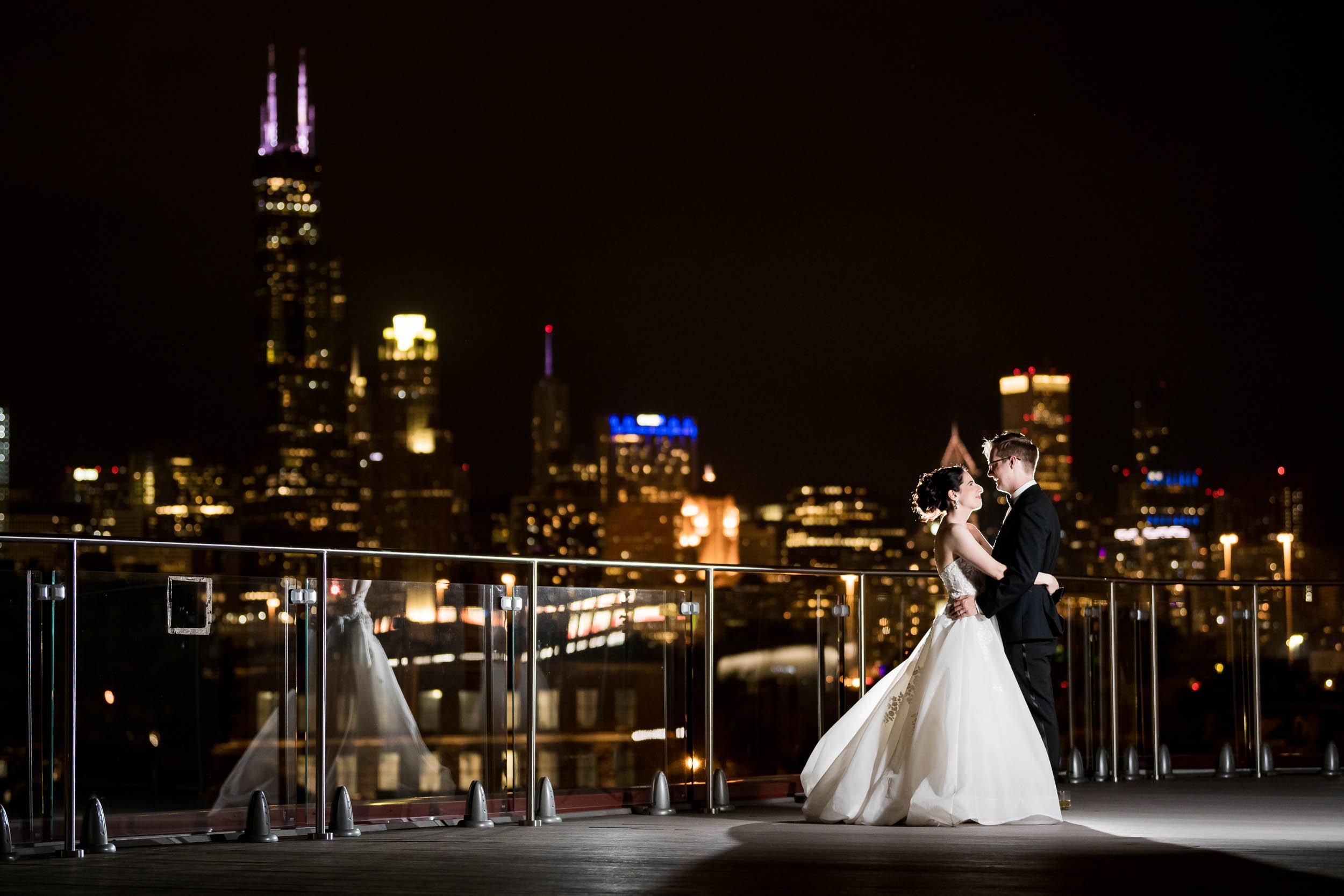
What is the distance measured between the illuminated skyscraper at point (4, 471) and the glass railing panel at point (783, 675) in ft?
423

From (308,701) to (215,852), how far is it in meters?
1.16

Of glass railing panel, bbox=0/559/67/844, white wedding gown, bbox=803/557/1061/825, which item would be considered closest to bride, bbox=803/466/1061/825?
white wedding gown, bbox=803/557/1061/825

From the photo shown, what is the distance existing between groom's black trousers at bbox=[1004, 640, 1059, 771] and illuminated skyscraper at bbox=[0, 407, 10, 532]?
13113cm

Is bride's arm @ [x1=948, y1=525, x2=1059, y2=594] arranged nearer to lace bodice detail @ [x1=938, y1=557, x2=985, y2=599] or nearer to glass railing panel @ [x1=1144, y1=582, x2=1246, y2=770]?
lace bodice detail @ [x1=938, y1=557, x2=985, y2=599]

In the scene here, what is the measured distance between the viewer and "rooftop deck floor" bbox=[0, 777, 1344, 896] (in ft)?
16.0

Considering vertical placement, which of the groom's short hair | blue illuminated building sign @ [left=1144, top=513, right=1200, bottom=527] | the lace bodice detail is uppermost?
blue illuminated building sign @ [left=1144, top=513, right=1200, bottom=527]

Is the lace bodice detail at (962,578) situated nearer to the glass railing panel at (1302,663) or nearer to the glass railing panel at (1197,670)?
the glass railing panel at (1197,670)

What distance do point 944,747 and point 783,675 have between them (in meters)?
2.30

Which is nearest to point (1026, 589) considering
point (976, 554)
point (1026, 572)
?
point (1026, 572)

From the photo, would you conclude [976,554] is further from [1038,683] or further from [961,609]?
[1038,683]

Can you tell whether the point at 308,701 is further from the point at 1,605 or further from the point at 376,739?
the point at 1,605

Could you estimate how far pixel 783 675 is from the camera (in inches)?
350

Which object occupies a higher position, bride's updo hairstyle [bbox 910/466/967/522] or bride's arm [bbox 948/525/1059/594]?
bride's updo hairstyle [bbox 910/466/967/522]

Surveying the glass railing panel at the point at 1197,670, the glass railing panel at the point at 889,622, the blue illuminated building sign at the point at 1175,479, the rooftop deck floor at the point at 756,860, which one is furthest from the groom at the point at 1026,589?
the blue illuminated building sign at the point at 1175,479
